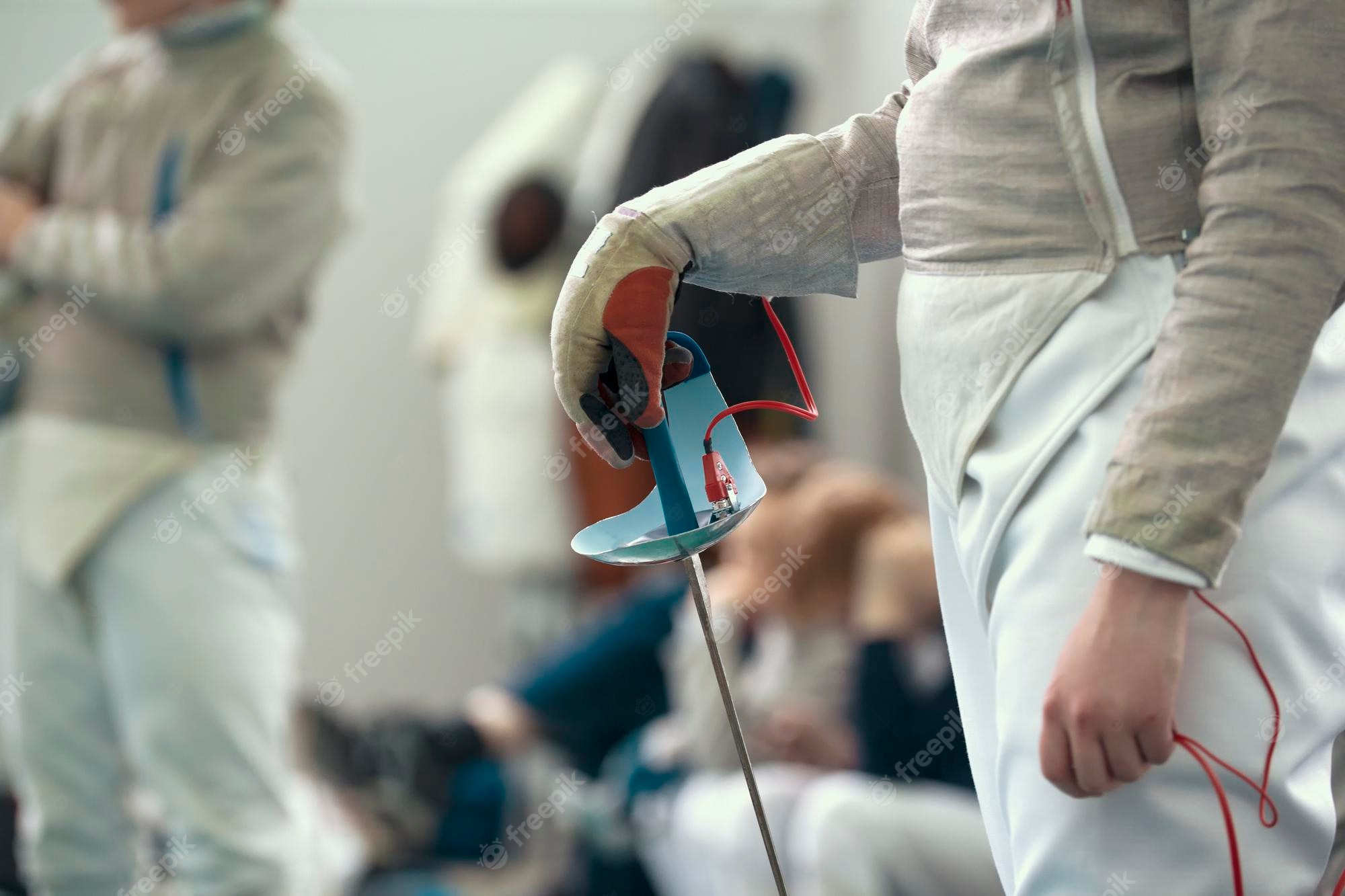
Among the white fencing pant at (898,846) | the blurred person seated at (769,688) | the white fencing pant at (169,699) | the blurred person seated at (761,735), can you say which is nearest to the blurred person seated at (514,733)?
the blurred person seated at (761,735)

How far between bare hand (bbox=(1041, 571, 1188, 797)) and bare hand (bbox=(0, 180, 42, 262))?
4.00 feet

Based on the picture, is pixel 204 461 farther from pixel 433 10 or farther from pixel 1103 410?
pixel 433 10

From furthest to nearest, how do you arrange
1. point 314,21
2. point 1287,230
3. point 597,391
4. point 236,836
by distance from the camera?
point 314,21, point 236,836, point 597,391, point 1287,230

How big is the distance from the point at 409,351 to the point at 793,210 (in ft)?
9.38

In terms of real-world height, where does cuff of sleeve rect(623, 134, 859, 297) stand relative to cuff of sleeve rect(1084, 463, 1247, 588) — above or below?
above

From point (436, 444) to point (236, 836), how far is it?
86.3 inches

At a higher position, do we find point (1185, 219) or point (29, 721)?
point (1185, 219)

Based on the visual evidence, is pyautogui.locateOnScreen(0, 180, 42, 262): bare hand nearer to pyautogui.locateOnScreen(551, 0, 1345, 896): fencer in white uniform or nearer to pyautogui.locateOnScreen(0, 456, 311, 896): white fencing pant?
pyautogui.locateOnScreen(0, 456, 311, 896): white fencing pant

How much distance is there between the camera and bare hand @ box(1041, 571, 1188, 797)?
0.57 meters

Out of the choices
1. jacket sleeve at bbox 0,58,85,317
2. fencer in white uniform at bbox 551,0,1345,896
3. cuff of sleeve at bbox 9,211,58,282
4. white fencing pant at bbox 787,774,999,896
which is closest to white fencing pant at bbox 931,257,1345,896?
fencer in white uniform at bbox 551,0,1345,896

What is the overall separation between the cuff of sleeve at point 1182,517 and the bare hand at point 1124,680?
2cm

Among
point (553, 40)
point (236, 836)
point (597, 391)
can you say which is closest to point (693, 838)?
point (236, 836)

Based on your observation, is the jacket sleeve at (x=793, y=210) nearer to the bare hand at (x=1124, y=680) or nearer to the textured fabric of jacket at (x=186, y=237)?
the bare hand at (x=1124, y=680)

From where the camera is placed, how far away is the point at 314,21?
11.1 ft
